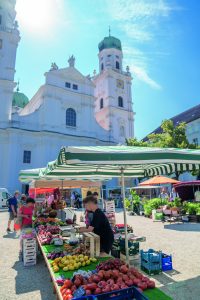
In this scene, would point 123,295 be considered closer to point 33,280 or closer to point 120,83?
point 33,280

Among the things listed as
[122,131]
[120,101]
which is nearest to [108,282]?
[122,131]

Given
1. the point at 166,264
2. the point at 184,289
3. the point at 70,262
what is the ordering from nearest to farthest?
the point at 70,262, the point at 184,289, the point at 166,264

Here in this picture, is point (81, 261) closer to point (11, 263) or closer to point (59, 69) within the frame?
point (11, 263)

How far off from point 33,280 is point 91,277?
102 inches

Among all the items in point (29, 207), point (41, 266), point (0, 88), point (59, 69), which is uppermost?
point (59, 69)

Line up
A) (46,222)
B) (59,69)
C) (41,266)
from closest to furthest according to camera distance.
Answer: (41,266) < (46,222) < (59,69)

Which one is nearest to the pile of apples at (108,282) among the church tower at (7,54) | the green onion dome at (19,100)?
the church tower at (7,54)

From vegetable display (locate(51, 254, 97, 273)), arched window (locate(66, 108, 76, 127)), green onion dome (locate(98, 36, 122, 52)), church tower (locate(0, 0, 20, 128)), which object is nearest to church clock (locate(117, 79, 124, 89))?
green onion dome (locate(98, 36, 122, 52))

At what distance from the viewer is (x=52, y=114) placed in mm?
36062

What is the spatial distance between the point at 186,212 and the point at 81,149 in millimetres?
13286

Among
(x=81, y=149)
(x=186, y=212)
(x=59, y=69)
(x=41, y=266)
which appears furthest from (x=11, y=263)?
(x=59, y=69)

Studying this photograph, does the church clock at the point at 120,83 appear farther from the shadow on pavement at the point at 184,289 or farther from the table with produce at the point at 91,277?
the shadow on pavement at the point at 184,289

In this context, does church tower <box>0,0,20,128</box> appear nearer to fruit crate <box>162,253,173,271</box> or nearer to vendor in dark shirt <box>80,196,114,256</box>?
vendor in dark shirt <box>80,196,114,256</box>

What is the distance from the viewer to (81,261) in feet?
15.1
